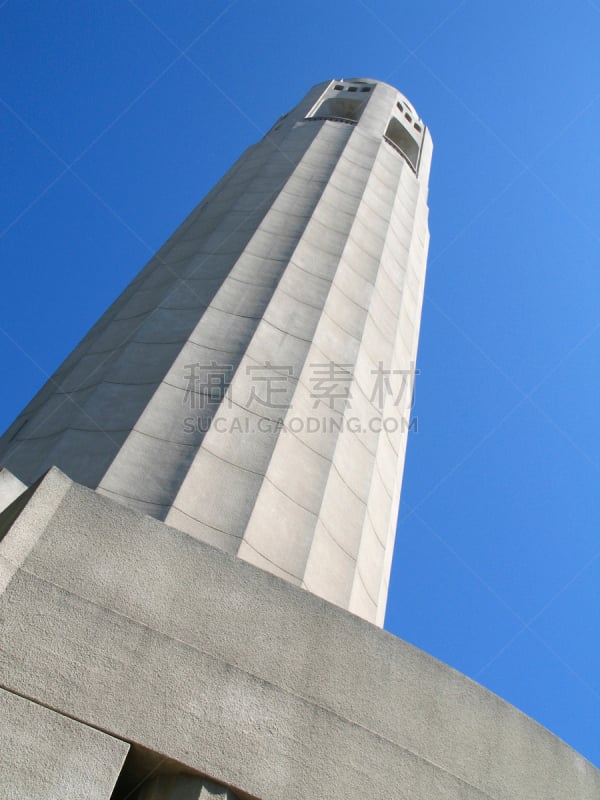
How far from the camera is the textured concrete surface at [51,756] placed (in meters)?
6.03

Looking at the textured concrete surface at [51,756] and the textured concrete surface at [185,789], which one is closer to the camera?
the textured concrete surface at [51,756]

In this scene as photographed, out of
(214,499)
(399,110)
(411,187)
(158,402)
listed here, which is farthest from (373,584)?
(399,110)

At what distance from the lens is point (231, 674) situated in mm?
7355

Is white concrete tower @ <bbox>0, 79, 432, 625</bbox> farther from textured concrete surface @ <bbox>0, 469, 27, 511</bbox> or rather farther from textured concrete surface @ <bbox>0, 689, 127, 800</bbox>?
textured concrete surface @ <bbox>0, 689, 127, 800</bbox>

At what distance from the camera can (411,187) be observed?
26.4 meters

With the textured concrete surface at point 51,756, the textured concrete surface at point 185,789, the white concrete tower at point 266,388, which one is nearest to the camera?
the textured concrete surface at point 51,756

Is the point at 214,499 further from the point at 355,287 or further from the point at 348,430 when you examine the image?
the point at 355,287

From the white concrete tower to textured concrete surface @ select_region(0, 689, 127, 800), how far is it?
4.55 m

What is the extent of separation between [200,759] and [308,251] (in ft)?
43.5

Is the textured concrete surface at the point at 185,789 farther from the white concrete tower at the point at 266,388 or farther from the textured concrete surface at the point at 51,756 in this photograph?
the white concrete tower at the point at 266,388

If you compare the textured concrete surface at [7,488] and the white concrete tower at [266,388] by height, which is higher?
the white concrete tower at [266,388]

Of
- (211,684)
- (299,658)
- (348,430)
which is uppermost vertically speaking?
(348,430)

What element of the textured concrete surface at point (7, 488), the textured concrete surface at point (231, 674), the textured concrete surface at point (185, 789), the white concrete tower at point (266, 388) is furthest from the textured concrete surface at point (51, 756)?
the white concrete tower at point (266, 388)

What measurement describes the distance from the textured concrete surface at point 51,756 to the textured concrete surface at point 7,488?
3.25 metres
